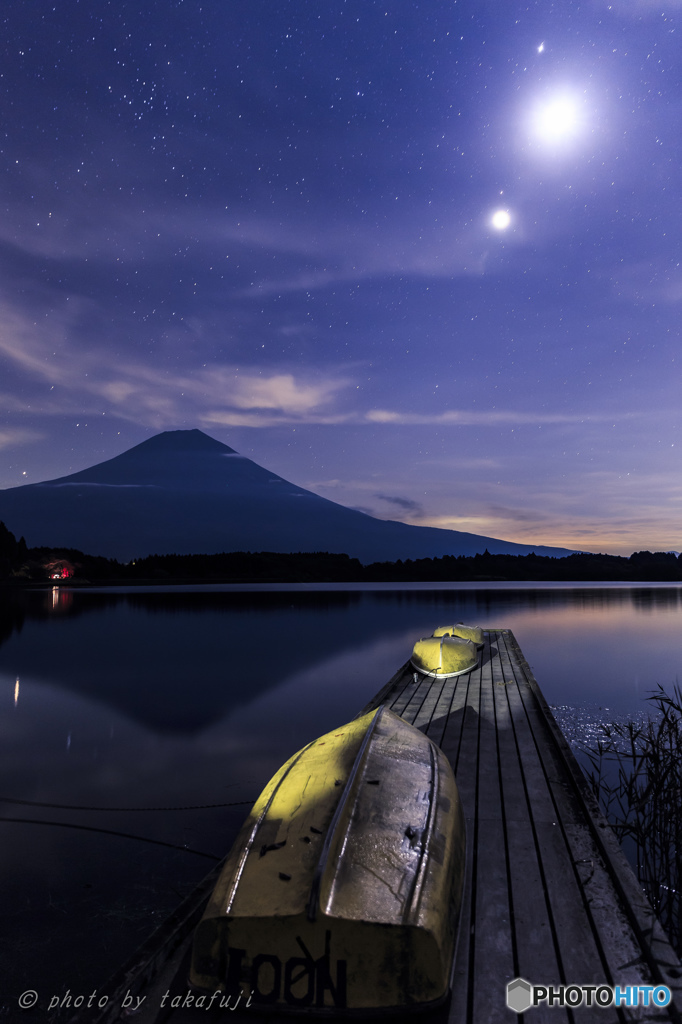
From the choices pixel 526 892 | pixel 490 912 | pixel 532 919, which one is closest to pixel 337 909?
pixel 490 912

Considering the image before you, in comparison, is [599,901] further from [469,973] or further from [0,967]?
[0,967]

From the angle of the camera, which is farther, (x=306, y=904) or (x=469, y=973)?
(x=469, y=973)

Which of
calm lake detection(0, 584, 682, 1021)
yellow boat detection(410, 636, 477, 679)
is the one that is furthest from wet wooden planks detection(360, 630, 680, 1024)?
yellow boat detection(410, 636, 477, 679)

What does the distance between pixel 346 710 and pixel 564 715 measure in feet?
16.7

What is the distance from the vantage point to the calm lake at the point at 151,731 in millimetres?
4965

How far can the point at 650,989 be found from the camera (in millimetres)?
2830

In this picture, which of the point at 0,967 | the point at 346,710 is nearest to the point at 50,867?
the point at 0,967

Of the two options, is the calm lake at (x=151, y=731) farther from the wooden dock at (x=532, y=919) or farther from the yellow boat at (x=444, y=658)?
the yellow boat at (x=444, y=658)

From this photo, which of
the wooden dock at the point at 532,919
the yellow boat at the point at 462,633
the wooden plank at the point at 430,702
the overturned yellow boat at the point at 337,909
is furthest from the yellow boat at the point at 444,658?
the overturned yellow boat at the point at 337,909

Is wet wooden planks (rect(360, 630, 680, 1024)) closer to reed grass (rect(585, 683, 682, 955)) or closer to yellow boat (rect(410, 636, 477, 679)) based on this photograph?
reed grass (rect(585, 683, 682, 955))

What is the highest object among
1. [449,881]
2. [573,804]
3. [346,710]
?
[449,881]

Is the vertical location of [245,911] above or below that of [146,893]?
above

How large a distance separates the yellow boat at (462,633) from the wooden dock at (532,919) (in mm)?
8170

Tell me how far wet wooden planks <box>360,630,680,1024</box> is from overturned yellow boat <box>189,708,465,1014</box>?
0.26 meters
